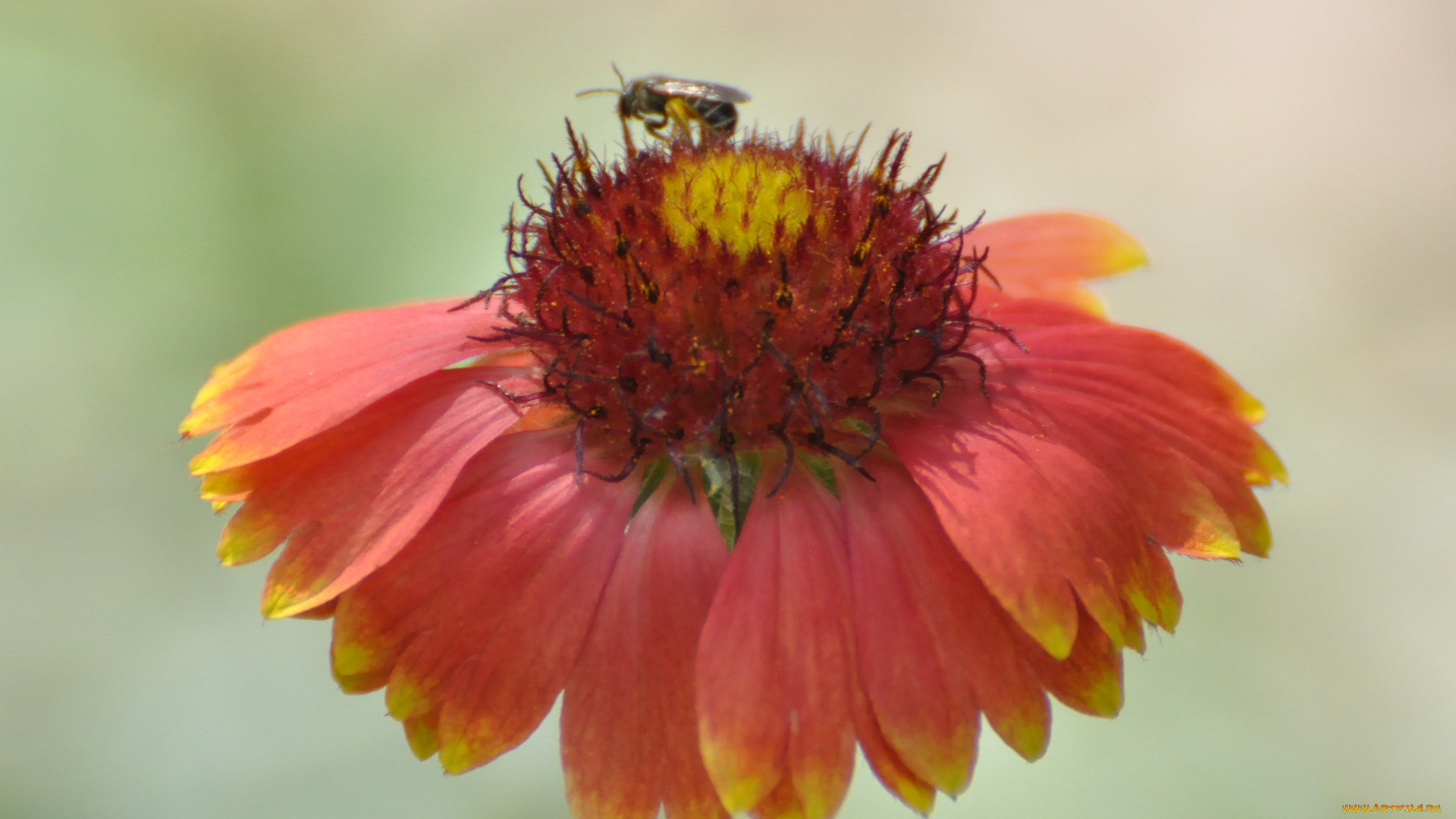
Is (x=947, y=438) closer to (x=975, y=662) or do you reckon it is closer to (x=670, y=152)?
(x=975, y=662)

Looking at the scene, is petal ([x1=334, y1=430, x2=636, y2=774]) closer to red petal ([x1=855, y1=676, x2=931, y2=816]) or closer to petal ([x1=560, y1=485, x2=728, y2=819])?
petal ([x1=560, y1=485, x2=728, y2=819])

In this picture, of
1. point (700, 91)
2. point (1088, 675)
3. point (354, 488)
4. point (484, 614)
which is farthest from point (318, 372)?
point (1088, 675)

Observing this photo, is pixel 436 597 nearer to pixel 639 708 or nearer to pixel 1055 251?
pixel 639 708

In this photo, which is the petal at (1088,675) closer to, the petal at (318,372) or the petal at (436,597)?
the petal at (436,597)

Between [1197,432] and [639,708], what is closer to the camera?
[639,708]

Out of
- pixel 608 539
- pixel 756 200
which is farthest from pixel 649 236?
pixel 608 539

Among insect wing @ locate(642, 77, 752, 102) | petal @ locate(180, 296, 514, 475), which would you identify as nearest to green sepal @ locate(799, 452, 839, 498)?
petal @ locate(180, 296, 514, 475)

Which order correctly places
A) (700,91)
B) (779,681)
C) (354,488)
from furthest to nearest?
(700,91) → (354,488) → (779,681)
